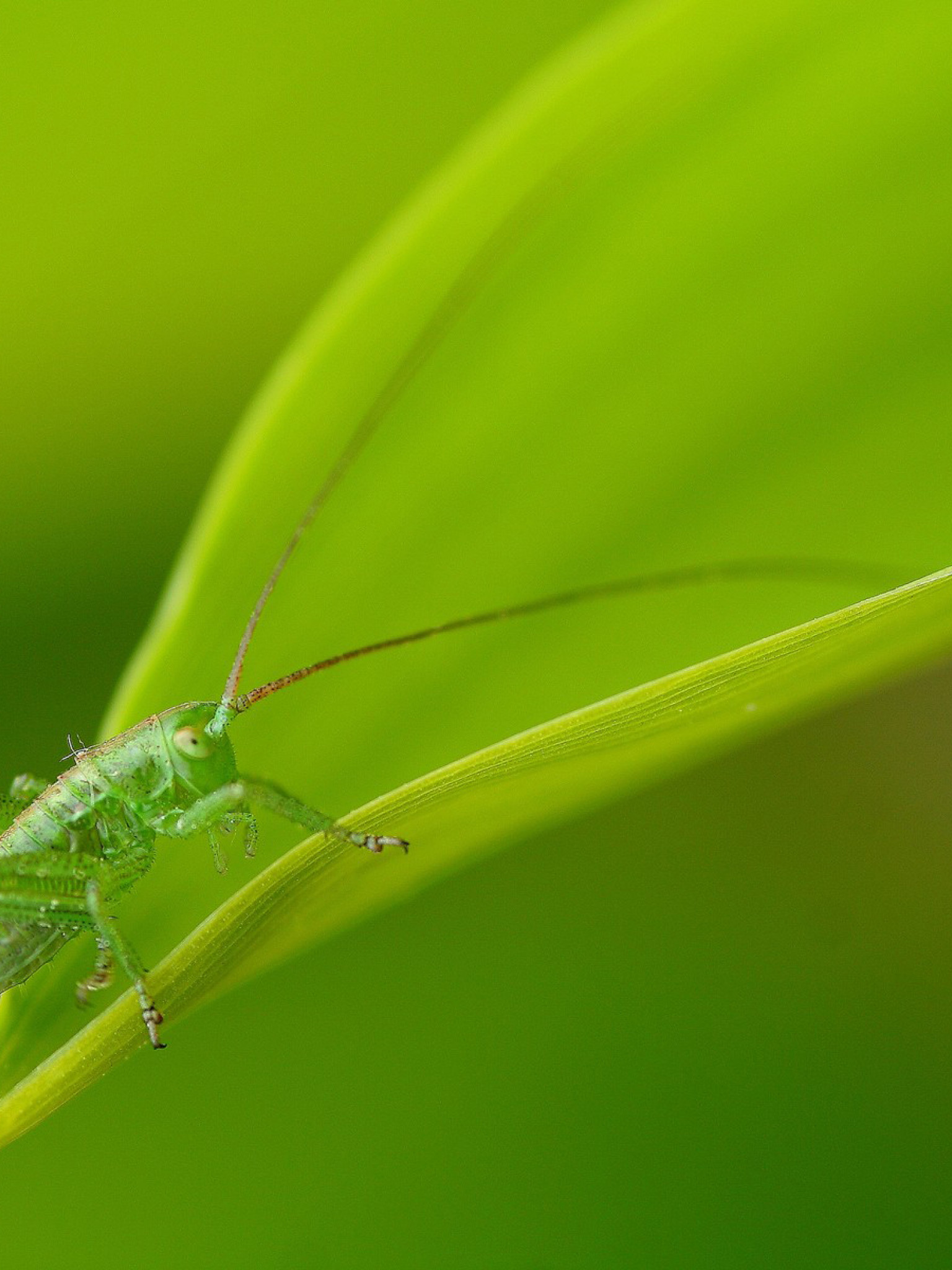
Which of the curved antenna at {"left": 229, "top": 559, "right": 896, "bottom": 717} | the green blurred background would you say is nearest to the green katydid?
the curved antenna at {"left": 229, "top": 559, "right": 896, "bottom": 717}

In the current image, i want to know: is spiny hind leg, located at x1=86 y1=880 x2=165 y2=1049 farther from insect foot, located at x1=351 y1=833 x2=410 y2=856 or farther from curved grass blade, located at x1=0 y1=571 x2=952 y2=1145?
insect foot, located at x1=351 y1=833 x2=410 y2=856

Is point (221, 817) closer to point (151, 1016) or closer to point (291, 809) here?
point (291, 809)

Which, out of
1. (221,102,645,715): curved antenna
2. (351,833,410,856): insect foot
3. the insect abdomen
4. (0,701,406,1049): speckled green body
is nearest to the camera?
(351,833,410,856): insect foot

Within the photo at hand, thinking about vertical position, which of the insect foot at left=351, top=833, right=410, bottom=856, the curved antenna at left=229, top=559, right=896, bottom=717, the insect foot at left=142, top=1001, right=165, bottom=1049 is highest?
the curved antenna at left=229, top=559, right=896, bottom=717

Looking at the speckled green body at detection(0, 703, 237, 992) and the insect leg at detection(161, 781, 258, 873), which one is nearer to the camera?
the insect leg at detection(161, 781, 258, 873)

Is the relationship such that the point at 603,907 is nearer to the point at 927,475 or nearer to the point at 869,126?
the point at 927,475

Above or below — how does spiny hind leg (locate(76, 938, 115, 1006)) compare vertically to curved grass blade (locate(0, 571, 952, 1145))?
above

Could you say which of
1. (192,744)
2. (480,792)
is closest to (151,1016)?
(480,792)
